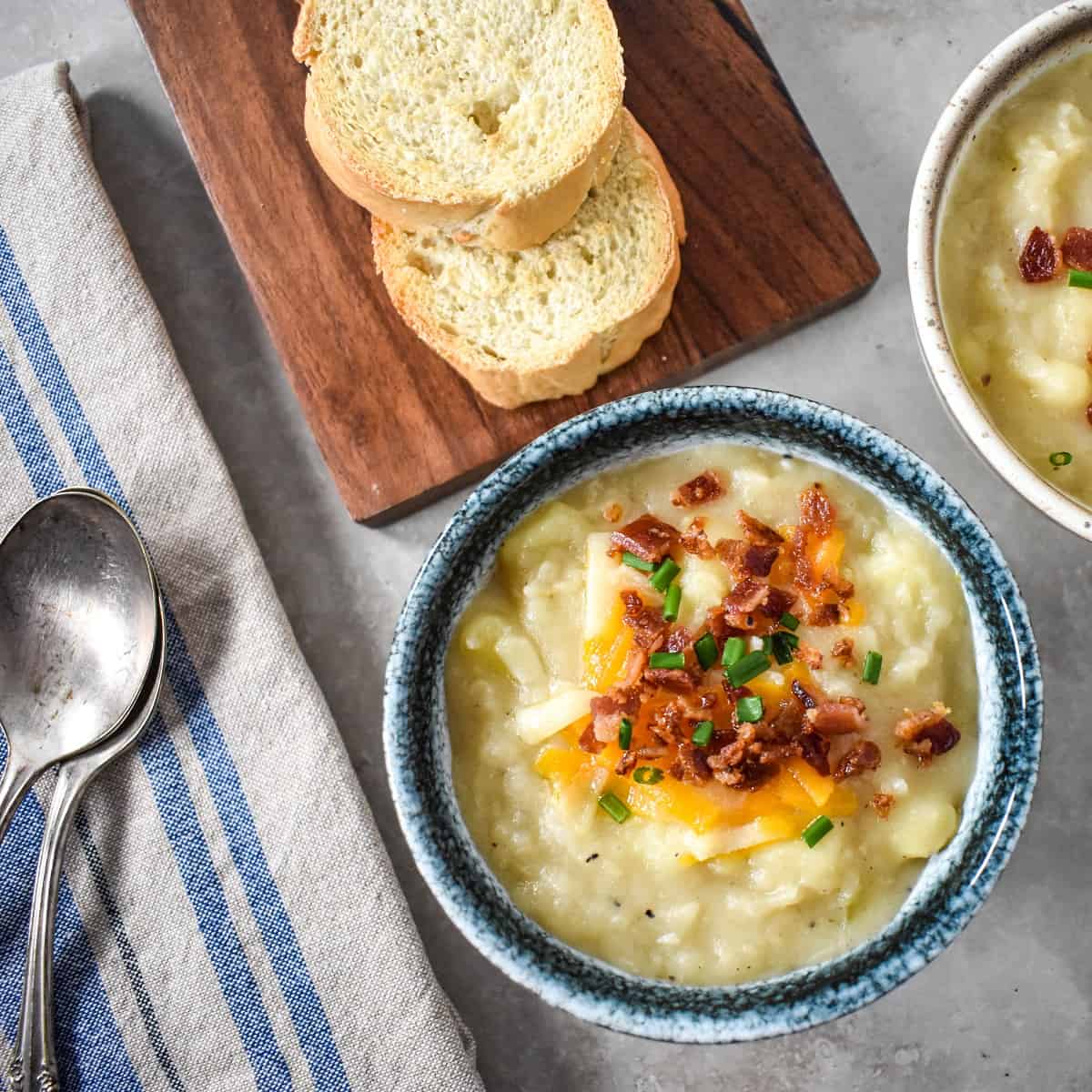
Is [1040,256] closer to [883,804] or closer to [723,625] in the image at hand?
[723,625]

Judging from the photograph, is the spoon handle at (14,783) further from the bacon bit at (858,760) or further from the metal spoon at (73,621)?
the bacon bit at (858,760)

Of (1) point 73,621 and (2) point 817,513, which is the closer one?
(2) point 817,513

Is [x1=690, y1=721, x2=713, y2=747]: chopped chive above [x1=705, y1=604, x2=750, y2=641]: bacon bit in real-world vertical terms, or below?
below

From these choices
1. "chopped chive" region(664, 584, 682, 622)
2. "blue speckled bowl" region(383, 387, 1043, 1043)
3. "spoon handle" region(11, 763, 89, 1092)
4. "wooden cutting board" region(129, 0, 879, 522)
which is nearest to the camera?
"blue speckled bowl" region(383, 387, 1043, 1043)

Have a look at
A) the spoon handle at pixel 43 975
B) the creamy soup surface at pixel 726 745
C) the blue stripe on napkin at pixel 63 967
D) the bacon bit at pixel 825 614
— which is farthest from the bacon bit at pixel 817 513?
the blue stripe on napkin at pixel 63 967

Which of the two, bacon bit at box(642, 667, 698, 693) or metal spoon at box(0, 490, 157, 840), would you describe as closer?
bacon bit at box(642, 667, 698, 693)

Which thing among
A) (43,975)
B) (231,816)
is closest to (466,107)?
(231,816)

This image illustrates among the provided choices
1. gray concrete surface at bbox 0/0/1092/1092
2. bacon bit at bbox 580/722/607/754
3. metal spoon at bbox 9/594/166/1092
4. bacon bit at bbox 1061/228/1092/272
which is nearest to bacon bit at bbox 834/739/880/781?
bacon bit at bbox 580/722/607/754

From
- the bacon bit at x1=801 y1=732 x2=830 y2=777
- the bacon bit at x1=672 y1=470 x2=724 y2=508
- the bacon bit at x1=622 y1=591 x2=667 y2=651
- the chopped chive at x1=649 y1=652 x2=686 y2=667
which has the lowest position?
the bacon bit at x1=801 y1=732 x2=830 y2=777

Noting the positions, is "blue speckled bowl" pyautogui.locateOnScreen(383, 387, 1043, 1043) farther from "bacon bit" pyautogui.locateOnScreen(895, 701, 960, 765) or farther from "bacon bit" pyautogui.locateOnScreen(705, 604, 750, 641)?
"bacon bit" pyautogui.locateOnScreen(705, 604, 750, 641)
